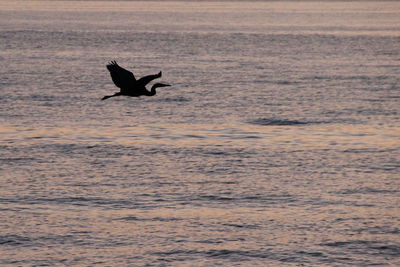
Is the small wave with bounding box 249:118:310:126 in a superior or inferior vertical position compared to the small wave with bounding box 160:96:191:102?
superior

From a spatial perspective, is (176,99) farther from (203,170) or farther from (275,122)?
(203,170)

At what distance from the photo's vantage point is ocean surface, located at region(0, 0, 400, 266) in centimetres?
1373

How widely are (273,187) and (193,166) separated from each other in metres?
2.62

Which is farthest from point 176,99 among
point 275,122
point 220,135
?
point 220,135

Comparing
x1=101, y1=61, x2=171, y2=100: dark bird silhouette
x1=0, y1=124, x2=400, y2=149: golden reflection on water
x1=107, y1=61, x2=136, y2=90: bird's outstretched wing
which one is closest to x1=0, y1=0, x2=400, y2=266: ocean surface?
x1=0, y1=124, x2=400, y2=149: golden reflection on water

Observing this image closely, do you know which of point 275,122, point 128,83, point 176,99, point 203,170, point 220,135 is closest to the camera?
point 128,83

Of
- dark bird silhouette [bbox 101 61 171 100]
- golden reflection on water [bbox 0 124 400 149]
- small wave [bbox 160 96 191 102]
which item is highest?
dark bird silhouette [bbox 101 61 171 100]

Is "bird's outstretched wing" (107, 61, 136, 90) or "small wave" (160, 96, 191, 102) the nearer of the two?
"bird's outstretched wing" (107, 61, 136, 90)

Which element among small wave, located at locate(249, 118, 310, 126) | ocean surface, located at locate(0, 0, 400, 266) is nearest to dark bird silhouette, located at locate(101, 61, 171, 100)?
ocean surface, located at locate(0, 0, 400, 266)

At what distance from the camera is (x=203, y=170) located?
62.7ft

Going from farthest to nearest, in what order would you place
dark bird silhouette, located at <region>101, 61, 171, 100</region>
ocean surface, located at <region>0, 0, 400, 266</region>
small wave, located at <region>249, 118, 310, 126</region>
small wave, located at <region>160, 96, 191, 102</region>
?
small wave, located at <region>160, 96, 191, 102</region> → small wave, located at <region>249, 118, 310, 126</region> → dark bird silhouette, located at <region>101, 61, 171, 100</region> → ocean surface, located at <region>0, 0, 400, 266</region>

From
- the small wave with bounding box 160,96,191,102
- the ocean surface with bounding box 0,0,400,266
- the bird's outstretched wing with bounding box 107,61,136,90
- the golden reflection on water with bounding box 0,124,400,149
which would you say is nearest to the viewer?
the ocean surface with bounding box 0,0,400,266

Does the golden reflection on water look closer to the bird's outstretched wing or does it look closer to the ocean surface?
the ocean surface

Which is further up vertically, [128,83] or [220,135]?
[128,83]
